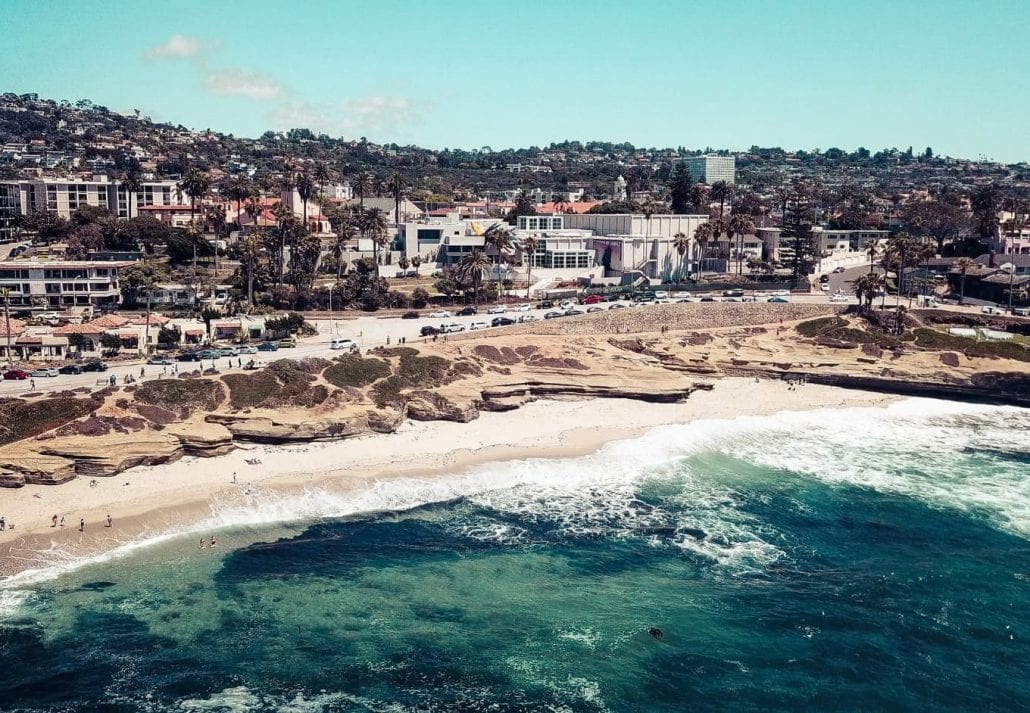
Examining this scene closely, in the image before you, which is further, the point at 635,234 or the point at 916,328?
the point at 635,234

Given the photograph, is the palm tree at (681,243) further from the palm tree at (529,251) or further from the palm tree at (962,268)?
the palm tree at (962,268)

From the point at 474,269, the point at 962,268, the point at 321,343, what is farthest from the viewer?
the point at 962,268

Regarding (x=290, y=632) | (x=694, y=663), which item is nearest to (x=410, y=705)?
(x=290, y=632)

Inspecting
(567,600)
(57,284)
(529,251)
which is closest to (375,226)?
(529,251)

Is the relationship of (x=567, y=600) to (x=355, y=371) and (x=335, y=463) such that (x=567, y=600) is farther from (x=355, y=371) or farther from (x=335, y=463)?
(x=355, y=371)

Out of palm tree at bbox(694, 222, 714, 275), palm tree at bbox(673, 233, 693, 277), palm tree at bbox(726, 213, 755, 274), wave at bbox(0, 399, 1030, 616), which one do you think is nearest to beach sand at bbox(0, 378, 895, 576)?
wave at bbox(0, 399, 1030, 616)

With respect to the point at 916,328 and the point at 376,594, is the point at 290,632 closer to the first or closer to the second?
the point at 376,594
